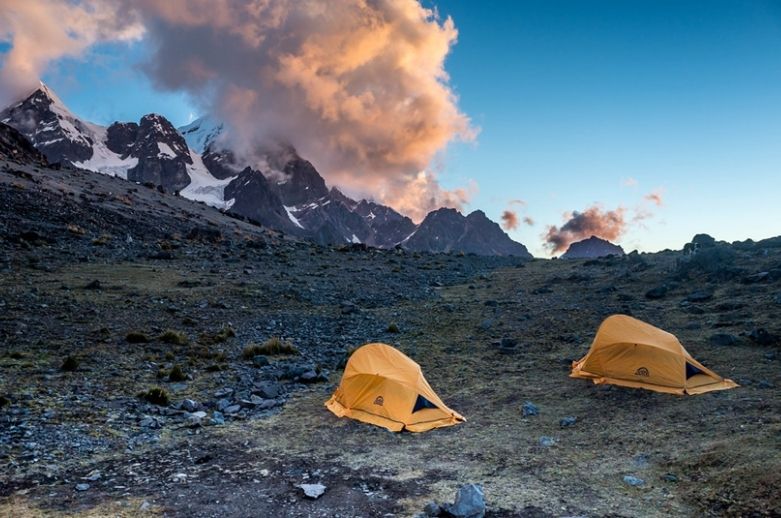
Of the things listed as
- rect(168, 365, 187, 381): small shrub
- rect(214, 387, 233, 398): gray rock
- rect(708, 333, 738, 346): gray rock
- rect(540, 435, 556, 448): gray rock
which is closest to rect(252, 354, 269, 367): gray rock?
rect(214, 387, 233, 398): gray rock

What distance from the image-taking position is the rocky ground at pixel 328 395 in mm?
9367

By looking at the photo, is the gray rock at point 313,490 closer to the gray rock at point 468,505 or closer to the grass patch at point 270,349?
the gray rock at point 468,505

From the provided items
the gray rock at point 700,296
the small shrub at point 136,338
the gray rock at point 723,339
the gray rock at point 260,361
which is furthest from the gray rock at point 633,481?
the gray rock at point 700,296

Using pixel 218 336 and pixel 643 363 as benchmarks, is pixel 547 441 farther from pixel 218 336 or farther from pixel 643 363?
pixel 218 336

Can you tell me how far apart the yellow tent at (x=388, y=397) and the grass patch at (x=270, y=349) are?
5434 mm

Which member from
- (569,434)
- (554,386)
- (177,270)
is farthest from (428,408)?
(177,270)

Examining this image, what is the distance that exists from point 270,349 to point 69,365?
21.9 feet

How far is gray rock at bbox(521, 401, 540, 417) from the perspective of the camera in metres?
14.0

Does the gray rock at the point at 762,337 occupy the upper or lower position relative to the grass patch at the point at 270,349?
upper

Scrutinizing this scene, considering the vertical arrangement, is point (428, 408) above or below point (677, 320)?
below

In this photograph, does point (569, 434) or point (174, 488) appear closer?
point (174, 488)

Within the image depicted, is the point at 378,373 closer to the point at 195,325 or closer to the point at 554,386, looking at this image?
the point at 554,386

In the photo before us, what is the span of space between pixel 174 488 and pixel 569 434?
882 cm

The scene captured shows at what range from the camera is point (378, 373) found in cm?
1448
